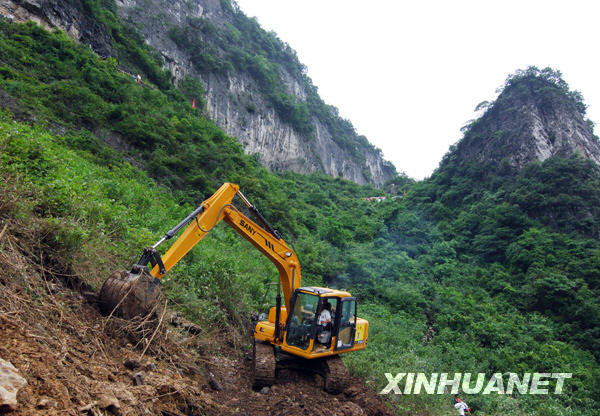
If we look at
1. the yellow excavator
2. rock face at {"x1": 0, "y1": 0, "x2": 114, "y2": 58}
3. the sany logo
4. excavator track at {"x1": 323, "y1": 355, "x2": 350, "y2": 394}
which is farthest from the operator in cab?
rock face at {"x1": 0, "y1": 0, "x2": 114, "y2": 58}

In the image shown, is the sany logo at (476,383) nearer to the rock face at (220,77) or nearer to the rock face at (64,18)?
the rock face at (64,18)

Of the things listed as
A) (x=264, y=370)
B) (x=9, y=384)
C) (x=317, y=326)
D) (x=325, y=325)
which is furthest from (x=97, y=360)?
(x=325, y=325)

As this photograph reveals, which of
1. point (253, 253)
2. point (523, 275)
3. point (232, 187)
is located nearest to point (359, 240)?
point (523, 275)

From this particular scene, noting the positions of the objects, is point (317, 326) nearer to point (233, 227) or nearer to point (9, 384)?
point (233, 227)

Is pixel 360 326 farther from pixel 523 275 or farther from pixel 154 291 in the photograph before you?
pixel 523 275

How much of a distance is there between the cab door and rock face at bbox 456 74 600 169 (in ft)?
108

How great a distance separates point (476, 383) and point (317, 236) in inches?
546

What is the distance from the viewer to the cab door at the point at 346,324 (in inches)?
249

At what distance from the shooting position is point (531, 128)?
112 ft

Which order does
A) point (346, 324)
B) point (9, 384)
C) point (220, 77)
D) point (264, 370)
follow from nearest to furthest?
point (9, 384) → point (264, 370) → point (346, 324) → point (220, 77)

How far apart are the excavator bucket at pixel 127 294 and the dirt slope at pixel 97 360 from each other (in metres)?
0.13

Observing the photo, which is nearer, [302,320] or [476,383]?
[302,320]

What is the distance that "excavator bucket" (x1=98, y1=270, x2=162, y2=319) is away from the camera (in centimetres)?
432

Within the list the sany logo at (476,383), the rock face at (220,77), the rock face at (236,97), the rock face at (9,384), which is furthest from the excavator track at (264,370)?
the rock face at (236,97)
